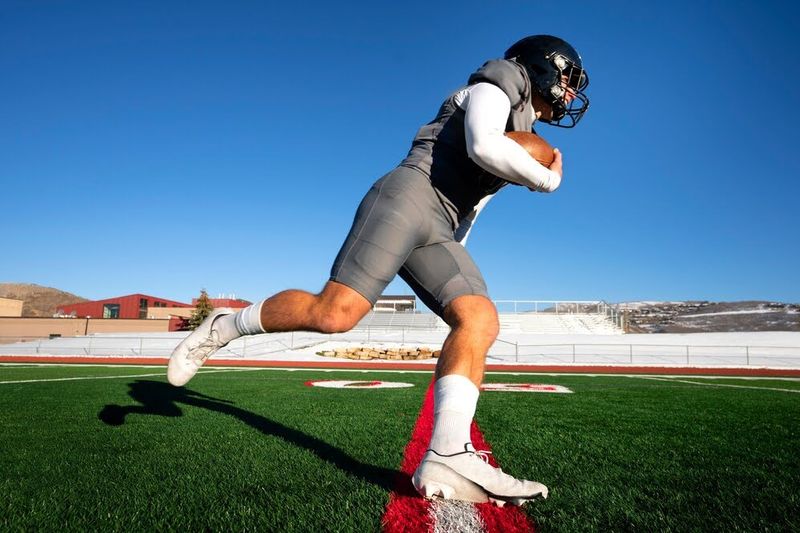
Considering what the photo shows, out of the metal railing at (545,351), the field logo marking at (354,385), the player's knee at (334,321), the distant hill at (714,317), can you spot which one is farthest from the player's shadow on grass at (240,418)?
the distant hill at (714,317)

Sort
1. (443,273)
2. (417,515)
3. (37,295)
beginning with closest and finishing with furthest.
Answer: (417,515) → (443,273) → (37,295)

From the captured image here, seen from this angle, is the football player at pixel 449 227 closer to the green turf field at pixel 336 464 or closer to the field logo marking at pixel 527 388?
the green turf field at pixel 336 464

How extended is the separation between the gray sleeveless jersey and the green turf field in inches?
53.0

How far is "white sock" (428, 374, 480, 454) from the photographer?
2027 mm

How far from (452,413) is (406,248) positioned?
0.75 metres

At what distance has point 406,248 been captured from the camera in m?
2.39

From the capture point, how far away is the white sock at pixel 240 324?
8.63ft

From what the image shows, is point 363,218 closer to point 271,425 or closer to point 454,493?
point 454,493

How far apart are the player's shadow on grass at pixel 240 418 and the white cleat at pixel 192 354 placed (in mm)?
769

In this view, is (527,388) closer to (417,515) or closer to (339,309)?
(339,309)

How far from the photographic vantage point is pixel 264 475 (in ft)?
7.76

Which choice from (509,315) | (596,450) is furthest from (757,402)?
(509,315)

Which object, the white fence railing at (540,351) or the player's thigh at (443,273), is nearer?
the player's thigh at (443,273)

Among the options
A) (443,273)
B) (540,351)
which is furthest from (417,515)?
(540,351)
